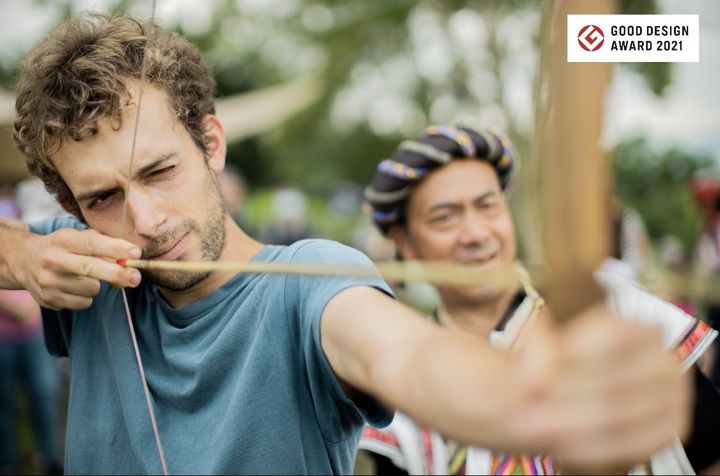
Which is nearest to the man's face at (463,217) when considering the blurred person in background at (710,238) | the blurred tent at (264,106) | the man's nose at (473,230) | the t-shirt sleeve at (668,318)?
the man's nose at (473,230)

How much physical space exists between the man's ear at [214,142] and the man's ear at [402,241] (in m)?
0.77

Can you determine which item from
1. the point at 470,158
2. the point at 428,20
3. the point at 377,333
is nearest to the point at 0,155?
the point at 470,158

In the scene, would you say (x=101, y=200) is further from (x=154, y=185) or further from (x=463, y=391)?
(x=463, y=391)

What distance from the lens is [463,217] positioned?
1.89 meters

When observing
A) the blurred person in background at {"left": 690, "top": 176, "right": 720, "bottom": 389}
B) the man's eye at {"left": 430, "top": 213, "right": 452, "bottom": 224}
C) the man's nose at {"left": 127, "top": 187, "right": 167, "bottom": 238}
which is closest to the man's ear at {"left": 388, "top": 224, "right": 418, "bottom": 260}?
the man's eye at {"left": 430, "top": 213, "right": 452, "bottom": 224}

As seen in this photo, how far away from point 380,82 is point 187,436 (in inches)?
496

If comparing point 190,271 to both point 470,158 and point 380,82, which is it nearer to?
point 470,158

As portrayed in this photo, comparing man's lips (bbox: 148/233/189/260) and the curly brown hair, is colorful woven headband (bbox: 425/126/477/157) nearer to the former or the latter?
the curly brown hair

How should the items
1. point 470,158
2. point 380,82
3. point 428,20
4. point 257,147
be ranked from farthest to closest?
point 257,147 < point 380,82 < point 428,20 < point 470,158

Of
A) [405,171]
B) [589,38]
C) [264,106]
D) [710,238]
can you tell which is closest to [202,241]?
[589,38]

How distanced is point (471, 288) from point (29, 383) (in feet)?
9.24

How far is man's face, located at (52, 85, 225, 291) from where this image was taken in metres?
1.18

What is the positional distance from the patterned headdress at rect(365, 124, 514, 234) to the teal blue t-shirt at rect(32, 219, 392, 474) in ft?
2.73

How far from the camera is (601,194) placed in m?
0.60
